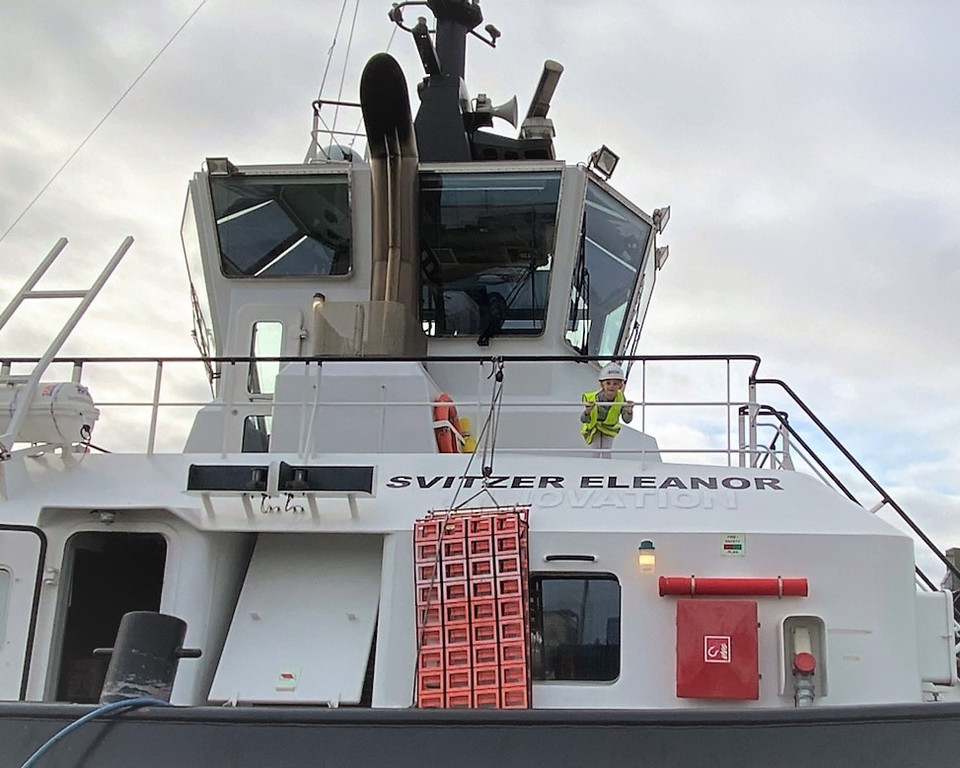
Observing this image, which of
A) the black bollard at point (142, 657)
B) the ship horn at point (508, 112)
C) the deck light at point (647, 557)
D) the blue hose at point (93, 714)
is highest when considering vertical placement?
the ship horn at point (508, 112)

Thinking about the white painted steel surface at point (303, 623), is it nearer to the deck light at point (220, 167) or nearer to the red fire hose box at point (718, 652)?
the red fire hose box at point (718, 652)

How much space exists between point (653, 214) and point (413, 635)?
5.47 meters

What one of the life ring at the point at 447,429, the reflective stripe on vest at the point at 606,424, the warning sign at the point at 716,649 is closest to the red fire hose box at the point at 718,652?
the warning sign at the point at 716,649

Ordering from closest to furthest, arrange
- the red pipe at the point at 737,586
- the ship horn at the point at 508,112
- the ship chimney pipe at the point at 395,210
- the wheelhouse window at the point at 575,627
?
the red pipe at the point at 737,586, the wheelhouse window at the point at 575,627, the ship chimney pipe at the point at 395,210, the ship horn at the point at 508,112

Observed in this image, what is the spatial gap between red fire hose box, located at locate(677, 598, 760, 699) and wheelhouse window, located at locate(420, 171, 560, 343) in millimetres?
3960

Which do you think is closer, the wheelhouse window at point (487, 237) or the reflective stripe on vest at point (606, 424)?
the reflective stripe on vest at point (606, 424)

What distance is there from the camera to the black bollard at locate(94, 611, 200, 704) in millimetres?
4320

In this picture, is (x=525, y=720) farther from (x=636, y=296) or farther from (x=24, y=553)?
(x=636, y=296)

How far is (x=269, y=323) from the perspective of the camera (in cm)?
912

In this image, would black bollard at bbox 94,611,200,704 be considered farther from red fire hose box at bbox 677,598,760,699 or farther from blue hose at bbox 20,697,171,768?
red fire hose box at bbox 677,598,760,699

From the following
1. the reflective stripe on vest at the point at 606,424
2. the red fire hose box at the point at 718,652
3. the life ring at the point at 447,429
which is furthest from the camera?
the life ring at the point at 447,429

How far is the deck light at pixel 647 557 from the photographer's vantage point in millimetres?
5785

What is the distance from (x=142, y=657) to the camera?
14.2ft

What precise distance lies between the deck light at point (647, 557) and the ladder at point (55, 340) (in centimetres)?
363
